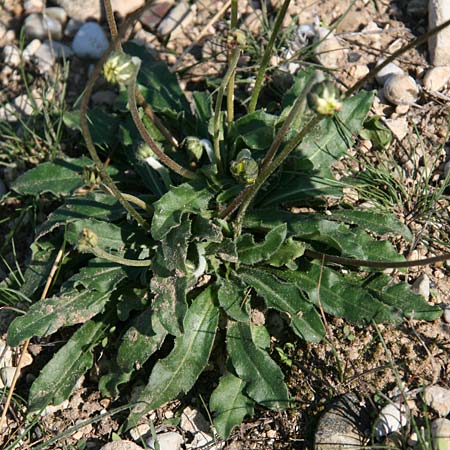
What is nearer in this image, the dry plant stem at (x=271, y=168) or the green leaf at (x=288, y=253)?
the dry plant stem at (x=271, y=168)

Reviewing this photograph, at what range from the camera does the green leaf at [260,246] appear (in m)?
4.08

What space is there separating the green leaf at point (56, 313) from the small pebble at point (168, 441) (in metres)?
0.79

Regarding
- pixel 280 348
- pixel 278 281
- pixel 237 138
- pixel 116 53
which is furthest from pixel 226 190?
pixel 116 53

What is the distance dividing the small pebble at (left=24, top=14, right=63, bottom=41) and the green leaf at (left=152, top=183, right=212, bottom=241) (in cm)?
246

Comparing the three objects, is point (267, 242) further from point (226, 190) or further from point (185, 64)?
point (185, 64)

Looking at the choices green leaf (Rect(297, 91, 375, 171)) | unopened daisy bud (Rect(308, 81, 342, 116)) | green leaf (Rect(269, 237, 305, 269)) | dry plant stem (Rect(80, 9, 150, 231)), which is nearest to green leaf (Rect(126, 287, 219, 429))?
green leaf (Rect(269, 237, 305, 269))

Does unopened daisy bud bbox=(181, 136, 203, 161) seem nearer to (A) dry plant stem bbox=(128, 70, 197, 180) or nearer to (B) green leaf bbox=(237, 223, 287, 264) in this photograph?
(A) dry plant stem bbox=(128, 70, 197, 180)

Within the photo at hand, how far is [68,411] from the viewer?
4.37 m

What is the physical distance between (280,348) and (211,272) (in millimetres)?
582

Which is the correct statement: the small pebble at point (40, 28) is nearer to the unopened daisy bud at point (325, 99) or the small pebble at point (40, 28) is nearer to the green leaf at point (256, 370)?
the green leaf at point (256, 370)

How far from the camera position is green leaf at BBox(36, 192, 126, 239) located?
4.57 metres

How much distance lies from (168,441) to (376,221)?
1.69 meters

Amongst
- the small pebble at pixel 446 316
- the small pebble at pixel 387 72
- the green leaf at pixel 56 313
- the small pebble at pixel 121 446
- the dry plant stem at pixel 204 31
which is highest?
the dry plant stem at pixel 204 31

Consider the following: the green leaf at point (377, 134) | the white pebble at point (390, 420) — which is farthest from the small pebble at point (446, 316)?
the green leaf at point (377, 134)
